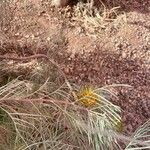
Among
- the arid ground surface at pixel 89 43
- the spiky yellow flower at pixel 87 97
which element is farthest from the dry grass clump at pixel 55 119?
the arid ground surface at pixel 89 43

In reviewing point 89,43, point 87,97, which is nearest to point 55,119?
point 87,97

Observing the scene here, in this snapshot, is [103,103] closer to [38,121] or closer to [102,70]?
[38,121]

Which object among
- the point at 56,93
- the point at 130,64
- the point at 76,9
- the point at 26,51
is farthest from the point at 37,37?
the point at 56,93

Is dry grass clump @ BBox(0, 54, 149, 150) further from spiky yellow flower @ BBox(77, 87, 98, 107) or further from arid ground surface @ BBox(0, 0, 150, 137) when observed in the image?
arid ground surface @ BBox(0, 0, 150, 137)

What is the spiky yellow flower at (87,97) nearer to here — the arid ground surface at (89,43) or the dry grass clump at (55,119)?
the dry grass clump at (55,119)

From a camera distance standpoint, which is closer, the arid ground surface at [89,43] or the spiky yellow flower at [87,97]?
the spiky yellow flower at [87,97]

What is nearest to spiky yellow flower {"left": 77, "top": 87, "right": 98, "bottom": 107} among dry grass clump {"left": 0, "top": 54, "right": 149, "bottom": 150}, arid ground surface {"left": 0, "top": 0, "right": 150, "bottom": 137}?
dry grass clump {"left": 0, "top": 54, "right": 149, "bottom": 150}

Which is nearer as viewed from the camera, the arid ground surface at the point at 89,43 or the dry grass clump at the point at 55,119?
the dry grass clump at the point at 55,119
